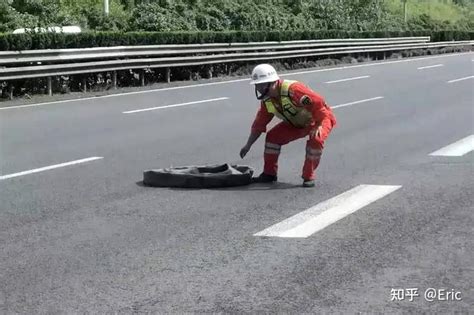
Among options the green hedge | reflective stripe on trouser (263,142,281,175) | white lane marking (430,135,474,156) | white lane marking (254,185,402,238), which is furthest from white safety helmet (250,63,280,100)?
the green hedge

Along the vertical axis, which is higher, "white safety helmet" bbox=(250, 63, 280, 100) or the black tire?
"white safety helmet" bbox=(250, 63, 280, 100)

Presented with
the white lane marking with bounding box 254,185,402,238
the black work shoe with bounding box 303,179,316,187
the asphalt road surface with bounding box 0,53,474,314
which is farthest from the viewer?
the black work shoe with bounding box 303,179,316,187

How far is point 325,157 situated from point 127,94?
9652 mm

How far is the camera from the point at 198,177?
8305 millimetres

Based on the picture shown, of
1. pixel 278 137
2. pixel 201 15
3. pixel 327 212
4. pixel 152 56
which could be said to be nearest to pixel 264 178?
pixel 278 137

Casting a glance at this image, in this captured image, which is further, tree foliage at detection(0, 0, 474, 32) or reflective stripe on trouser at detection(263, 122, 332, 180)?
tree foliage at detection(0, 0, 474, 32)

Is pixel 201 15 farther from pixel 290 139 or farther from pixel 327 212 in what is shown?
pixel 327 212

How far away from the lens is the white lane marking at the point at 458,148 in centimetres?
1073

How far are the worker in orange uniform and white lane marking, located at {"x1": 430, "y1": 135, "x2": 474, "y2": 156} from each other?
2.59m

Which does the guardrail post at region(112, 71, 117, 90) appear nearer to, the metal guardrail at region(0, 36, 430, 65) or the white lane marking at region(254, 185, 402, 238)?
the metal guardrail at region(0, 36, 430, 65)

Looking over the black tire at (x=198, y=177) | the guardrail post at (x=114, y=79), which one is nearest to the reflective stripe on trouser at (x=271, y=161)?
the black tire at (x=198, y=177)

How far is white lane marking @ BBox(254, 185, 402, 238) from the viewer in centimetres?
653

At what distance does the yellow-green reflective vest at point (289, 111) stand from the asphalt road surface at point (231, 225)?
607 millimetres

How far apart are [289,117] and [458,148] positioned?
3.45 metres
